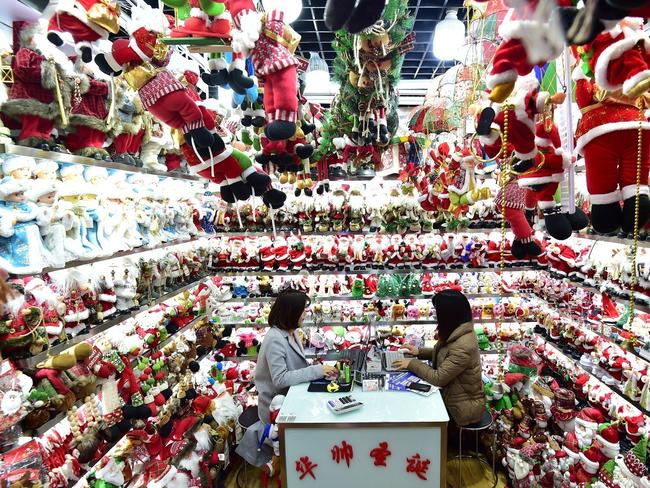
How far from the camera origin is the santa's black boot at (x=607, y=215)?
140cm

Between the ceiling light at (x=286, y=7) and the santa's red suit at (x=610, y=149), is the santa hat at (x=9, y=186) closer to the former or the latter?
the ceiling light at (x=286, y=7)

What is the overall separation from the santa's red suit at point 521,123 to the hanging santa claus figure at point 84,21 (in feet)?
4.84

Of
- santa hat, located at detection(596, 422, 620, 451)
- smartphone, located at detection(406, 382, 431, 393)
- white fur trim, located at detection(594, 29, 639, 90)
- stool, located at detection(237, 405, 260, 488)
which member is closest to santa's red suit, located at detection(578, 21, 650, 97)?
white fur trim, located at detection(594, 29, 639, 90)

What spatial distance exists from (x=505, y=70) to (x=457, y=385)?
7.10 feet

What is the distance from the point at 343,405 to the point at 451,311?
95 cm

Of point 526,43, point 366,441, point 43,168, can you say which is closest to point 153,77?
point 43,168

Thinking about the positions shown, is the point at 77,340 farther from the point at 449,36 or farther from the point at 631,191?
the point at 449,36

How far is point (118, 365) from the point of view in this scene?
7.56 ft

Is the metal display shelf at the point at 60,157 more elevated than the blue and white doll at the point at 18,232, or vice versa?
the metal display shelf at the point at 60,157

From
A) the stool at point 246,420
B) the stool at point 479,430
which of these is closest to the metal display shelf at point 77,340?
the stool at point 246,420

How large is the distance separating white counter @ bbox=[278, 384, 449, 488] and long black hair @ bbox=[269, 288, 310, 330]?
531 millimetres

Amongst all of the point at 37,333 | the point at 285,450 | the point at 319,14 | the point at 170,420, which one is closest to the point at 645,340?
the point at 285,450

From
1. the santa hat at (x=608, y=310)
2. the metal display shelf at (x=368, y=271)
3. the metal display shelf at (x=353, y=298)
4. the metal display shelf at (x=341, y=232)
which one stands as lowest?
the metal display shelf at (x=353, y=298)

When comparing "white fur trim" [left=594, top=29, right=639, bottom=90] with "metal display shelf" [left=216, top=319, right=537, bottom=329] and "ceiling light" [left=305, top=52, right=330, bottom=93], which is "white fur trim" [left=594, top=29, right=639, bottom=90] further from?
"metal display shelf" [left=216, top=319, right=537, bottom=329]
